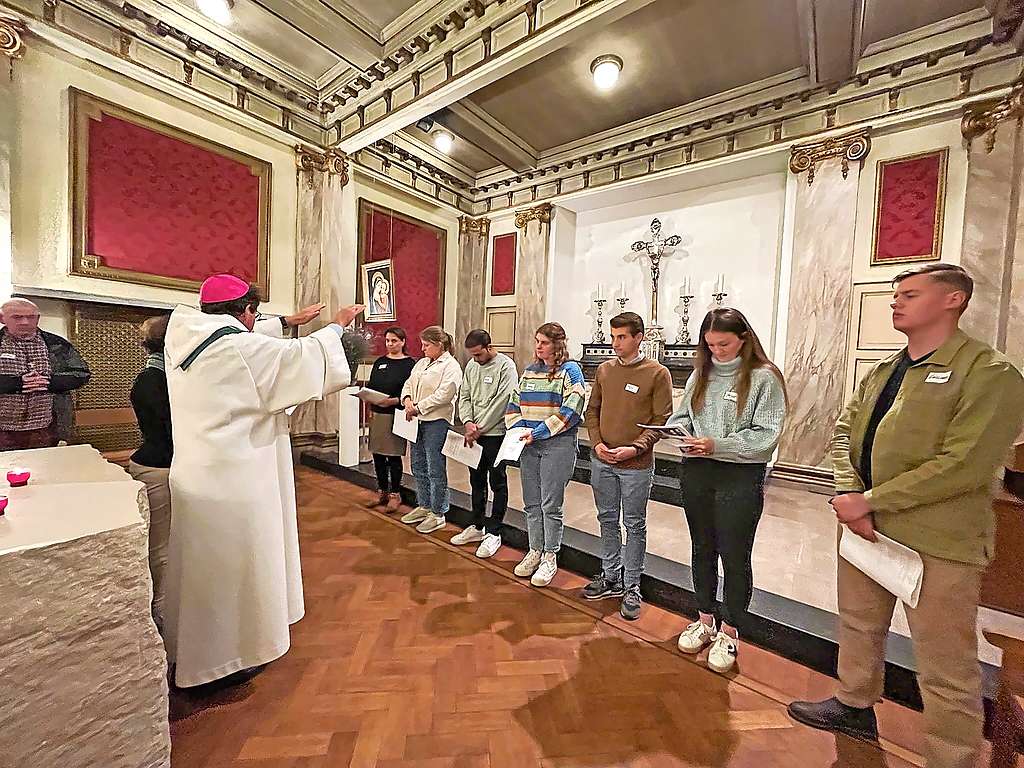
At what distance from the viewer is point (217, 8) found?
3.90m

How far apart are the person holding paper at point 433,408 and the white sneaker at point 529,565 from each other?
0.97 meters

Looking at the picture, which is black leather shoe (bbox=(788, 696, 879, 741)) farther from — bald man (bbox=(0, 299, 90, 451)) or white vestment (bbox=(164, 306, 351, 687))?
bald man (bbox=(0, 299, 90, 451))

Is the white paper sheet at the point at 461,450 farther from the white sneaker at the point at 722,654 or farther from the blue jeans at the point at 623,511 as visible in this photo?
the white sneaker at the point at 722,654

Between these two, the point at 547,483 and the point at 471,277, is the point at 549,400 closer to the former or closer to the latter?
the point at 547,483

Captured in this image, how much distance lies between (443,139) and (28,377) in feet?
16.2

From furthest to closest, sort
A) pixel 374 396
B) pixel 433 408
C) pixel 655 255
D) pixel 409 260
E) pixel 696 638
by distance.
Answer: pixel 409 260 < pixel 655 255 < pixel 374 396 < pixel 433 408 < pixel 696 638

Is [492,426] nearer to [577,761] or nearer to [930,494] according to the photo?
[577,761]

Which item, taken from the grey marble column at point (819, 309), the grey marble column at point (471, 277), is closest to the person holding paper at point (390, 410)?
the grey marble column at point (471, 277)

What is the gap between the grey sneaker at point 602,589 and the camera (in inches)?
104

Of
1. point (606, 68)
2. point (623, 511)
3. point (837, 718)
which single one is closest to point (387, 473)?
point (623, 511)

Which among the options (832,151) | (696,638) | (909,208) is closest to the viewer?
(696,638)

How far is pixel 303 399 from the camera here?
182cm

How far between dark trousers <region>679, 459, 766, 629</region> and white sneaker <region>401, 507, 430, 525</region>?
227 centimetres

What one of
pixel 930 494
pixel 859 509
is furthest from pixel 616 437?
pixel 930 494
